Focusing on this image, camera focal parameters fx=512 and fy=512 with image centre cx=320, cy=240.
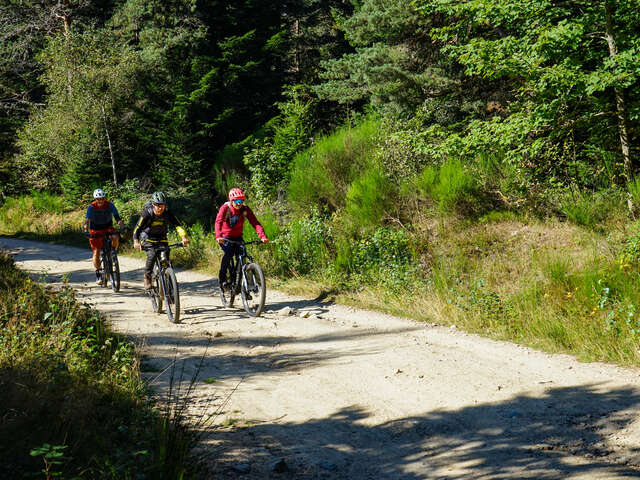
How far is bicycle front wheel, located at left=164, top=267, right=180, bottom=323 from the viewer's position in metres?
8.70

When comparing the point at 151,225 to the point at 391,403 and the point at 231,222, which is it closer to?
the point at 231,222

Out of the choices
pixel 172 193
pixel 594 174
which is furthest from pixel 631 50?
pixel 172 193

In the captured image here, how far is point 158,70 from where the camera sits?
83.0 feet

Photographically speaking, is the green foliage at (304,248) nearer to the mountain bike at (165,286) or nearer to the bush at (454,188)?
the bush at (454,188)

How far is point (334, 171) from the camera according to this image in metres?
14.0

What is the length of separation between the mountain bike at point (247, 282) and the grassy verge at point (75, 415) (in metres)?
2.98

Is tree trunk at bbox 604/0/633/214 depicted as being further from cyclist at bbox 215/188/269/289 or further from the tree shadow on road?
cyclist at bbox 215/188/269/289

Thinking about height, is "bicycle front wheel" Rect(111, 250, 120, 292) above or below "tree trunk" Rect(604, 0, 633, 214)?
below

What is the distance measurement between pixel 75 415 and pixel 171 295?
202 inches

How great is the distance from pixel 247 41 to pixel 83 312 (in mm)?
22708

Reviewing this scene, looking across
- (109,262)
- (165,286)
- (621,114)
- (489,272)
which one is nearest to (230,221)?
(165,286)

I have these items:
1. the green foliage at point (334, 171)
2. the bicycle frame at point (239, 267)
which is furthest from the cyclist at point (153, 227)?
the green foliage at point (334, 171)

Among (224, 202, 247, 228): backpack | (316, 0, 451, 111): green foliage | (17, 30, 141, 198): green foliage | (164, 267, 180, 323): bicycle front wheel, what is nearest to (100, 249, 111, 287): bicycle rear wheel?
(164, 267, 180, 323): bicycle front wheel

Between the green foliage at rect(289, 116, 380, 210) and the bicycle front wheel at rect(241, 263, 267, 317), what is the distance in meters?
4.89
